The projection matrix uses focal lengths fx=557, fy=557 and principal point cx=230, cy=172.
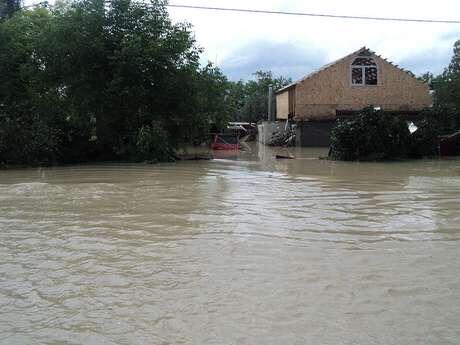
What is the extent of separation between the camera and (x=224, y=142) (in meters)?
36.4

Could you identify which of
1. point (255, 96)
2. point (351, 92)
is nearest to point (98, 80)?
point (351, 92)

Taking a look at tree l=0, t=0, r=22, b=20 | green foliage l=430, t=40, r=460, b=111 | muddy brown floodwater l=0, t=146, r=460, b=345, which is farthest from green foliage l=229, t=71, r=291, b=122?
muddy brown floodwater l=0, t=146, r=460, b=345

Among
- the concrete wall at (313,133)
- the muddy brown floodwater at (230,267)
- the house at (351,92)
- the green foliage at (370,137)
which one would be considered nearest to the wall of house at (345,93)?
the house at (351,92)

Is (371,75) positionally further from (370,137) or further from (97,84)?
(97,84)

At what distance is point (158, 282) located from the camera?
20.0ft

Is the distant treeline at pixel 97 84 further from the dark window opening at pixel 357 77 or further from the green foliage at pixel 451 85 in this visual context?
the green foliage at pixel 451 85

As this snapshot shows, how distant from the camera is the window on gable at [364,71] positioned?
37.3m

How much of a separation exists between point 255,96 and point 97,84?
39.7 metres

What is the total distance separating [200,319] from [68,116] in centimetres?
2146

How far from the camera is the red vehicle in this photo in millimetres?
36156

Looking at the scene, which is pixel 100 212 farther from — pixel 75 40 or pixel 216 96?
pixel 216 96

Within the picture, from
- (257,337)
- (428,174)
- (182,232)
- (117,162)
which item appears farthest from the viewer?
(117,162)

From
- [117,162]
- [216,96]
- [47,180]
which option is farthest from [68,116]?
[47,180]

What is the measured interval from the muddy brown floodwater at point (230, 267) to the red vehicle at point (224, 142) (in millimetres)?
22678
